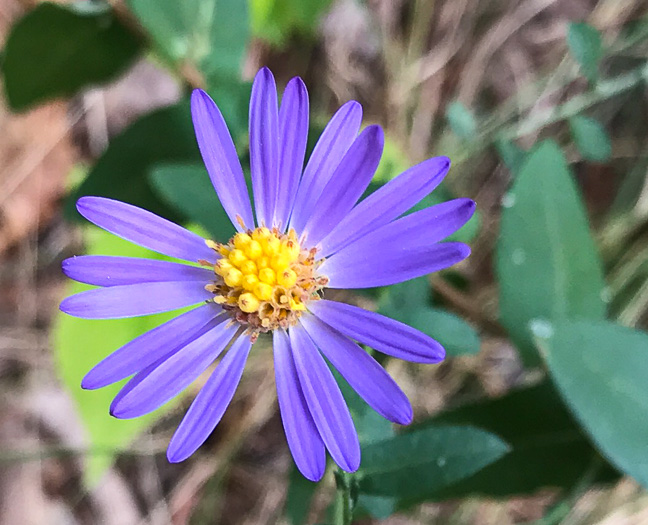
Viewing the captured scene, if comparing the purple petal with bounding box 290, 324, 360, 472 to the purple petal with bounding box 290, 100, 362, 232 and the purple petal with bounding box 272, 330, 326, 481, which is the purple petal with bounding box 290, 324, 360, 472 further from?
the purple petal with bounding box 290, 100, 362, 232

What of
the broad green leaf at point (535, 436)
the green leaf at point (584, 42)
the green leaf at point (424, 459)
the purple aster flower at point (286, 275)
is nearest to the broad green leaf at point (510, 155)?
the green leaf at point (584, 42)

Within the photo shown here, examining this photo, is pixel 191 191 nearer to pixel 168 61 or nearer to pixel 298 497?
pixel 168 61

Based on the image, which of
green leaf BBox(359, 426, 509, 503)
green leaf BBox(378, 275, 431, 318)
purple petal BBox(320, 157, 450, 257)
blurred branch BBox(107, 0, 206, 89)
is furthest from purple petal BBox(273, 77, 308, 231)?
blurred branch BBox(107, 0, 206, 89)

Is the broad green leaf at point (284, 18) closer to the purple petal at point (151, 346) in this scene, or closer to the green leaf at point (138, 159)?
the green leaf at point (138, 159)

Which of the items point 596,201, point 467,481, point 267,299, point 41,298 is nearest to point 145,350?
point 267,299

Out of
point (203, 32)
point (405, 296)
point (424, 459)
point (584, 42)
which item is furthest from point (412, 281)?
point (203, 32)

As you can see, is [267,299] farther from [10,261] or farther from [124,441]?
[10,261]
